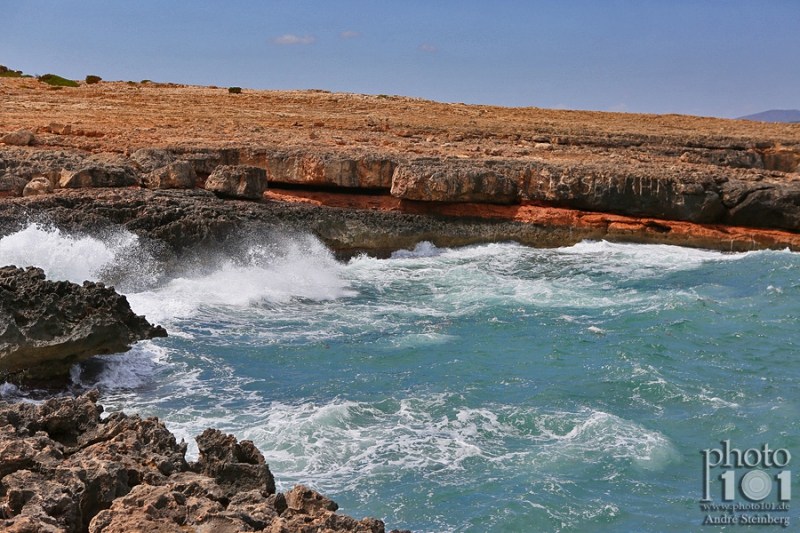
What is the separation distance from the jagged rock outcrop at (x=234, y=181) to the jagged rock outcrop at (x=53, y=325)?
27.5 ft

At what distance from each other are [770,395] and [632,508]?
4.20m

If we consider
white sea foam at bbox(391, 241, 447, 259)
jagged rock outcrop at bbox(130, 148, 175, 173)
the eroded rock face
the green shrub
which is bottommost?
white sea foam at bbox(391, 241, 447, 259)

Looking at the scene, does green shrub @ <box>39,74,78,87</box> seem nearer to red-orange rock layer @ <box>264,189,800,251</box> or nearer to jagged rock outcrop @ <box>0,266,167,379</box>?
red-orange rock layer @ <box>264,189,800,251</box>

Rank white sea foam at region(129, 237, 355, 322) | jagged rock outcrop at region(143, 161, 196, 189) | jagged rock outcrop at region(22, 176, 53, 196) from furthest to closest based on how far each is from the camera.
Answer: jagged rock outcrop at region(143, 161, 196, 189), jagged rock outcrop at region(22, 176, 53, 196), white sea foam at region(129, 237, 355, 322)

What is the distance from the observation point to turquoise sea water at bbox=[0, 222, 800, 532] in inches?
310

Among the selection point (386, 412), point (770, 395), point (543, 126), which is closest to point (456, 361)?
point (386, 412)

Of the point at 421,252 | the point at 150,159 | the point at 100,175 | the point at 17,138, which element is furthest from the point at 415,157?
the point at 17,138

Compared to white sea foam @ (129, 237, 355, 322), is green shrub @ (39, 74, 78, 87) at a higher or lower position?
higher

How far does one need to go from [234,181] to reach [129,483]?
1430 centimetres

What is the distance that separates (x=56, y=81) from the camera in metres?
36.6

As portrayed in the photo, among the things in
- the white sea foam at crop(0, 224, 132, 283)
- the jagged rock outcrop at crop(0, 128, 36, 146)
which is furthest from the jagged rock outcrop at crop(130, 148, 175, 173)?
the white sea foam at crop(0, 224, 132, 283)

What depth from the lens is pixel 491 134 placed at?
2823 cm

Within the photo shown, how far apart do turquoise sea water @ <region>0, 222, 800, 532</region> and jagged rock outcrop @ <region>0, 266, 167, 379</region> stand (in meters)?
0.41

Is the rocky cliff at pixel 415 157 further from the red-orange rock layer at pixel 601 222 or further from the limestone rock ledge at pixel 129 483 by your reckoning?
the limestone rock ledge at pixel 129 483
